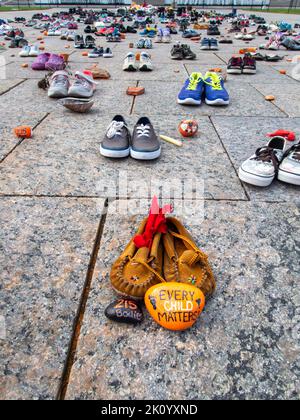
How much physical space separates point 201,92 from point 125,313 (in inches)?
143

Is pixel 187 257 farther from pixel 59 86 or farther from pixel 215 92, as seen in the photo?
pixel 59 86

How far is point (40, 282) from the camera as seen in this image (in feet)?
5.31

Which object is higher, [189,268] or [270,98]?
[270,98]

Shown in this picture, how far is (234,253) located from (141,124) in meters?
1.62

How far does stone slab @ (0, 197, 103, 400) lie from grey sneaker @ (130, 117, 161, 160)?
70 centimetres

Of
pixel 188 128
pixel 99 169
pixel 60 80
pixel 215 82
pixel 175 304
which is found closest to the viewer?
pixel 175 304

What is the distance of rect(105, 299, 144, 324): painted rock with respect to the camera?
1401 mm

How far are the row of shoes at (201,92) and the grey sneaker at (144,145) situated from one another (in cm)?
156

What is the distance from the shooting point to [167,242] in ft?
5.63

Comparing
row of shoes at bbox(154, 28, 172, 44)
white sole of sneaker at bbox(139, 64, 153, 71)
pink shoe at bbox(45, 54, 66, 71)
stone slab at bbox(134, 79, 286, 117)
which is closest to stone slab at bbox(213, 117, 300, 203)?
stone slab at bbox(134, 79, 286, 117)

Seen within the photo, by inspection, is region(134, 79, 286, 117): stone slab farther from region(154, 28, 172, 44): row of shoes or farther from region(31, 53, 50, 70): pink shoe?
region(154, 28, 172, 44): row of shoes

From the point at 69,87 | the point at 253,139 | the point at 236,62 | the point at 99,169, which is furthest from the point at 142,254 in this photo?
the point at 236,62

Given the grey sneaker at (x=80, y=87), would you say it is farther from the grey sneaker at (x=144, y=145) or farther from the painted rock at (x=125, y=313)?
the painted rock at (x=125, y=313)

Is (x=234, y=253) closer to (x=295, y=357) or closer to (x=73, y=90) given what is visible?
(x=295, y=357)
